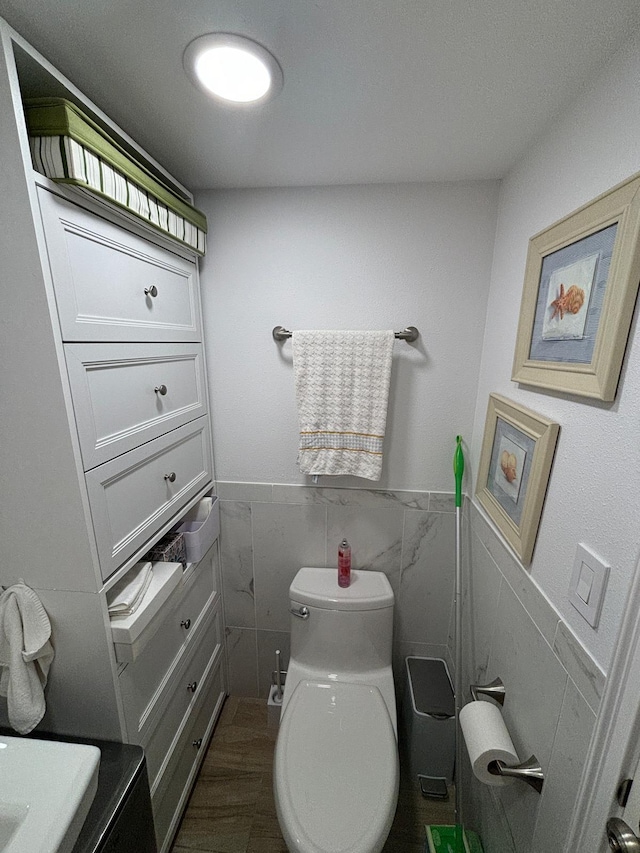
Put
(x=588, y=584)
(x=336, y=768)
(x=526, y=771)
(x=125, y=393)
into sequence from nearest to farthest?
(x=588, y=584)
(x=526, y=771)
(x=125, y=393)
(x=336, y=768)

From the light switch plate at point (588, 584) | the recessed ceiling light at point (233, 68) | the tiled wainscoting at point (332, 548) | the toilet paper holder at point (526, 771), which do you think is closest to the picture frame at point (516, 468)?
the light switch plate at point (588, 584)

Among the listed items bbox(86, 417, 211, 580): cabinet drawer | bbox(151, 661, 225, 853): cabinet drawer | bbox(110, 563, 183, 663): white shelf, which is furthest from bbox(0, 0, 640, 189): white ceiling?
bbox(151, 661, 225, 853): cabinet drawer

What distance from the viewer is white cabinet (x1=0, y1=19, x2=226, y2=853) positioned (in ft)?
2.23

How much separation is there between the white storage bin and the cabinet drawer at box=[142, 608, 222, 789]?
0.39 metres

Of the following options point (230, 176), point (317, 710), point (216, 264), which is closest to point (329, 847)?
point (317, 710)

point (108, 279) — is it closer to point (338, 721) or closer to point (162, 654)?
point (162, 654)

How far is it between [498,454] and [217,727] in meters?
1.74

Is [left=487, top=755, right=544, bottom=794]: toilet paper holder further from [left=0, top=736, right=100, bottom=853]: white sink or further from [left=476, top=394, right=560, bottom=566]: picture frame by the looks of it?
[left=0, top=736, right=100, bottom=853]: white sink

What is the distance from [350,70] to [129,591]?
1336 mm

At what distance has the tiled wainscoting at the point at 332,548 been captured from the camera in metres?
1.43

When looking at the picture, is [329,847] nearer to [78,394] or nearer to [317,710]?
[317,710]

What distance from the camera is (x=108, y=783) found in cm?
85

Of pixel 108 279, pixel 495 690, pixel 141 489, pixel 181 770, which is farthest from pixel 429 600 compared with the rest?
pixel 108 279

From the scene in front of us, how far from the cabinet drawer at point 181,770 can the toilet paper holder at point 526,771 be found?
1.01 meters
